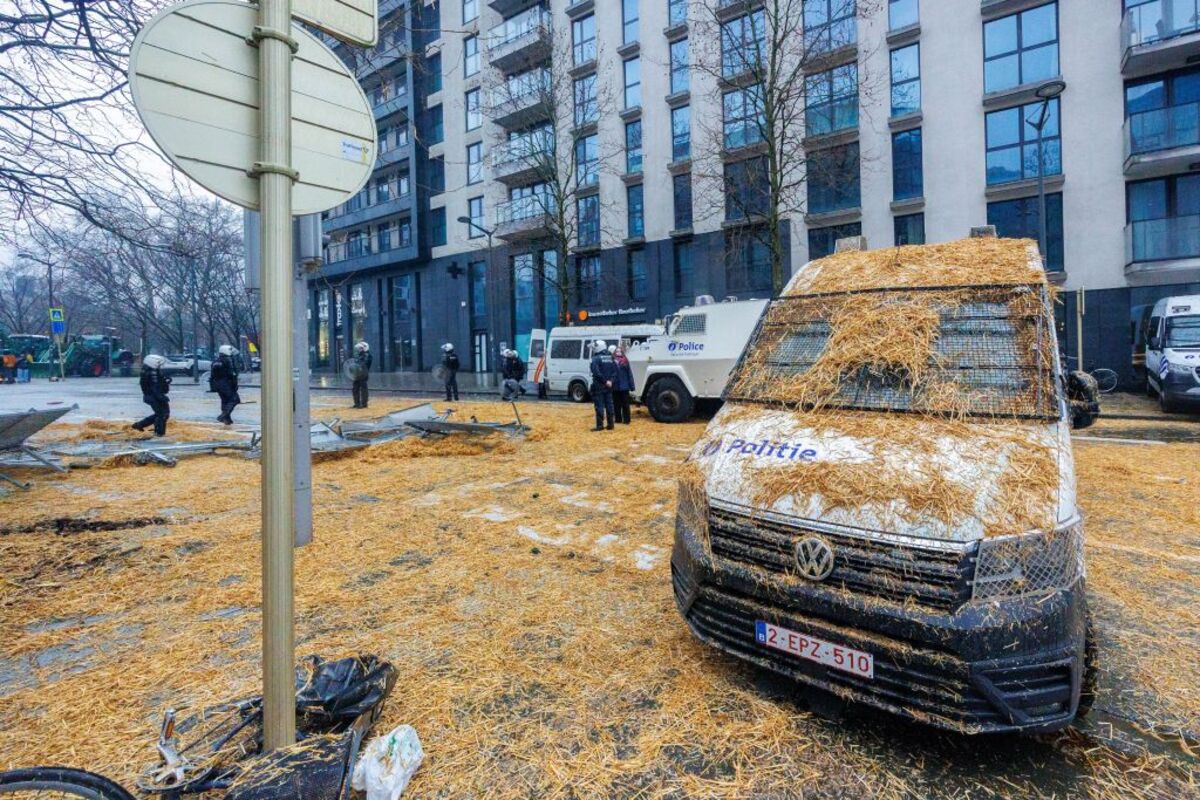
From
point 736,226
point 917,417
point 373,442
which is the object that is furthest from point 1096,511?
point 736,226

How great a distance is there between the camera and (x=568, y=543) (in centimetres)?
550

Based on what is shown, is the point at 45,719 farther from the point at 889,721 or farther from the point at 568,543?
the point at 889,721

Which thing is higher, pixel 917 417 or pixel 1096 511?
pixel 917 417

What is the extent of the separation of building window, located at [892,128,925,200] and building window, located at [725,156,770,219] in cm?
459

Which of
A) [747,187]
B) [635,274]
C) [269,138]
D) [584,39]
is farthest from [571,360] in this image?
[584,39]

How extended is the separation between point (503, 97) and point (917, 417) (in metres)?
35.3

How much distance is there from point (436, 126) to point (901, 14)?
27.7m

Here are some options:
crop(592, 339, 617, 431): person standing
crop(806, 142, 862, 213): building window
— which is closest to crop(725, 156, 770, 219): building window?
crop(806, 142, 862, 213): building window

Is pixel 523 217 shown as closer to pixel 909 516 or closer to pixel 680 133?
pixel 680 133

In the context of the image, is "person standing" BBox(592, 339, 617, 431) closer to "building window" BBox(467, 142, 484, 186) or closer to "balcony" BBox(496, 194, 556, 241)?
"balcony" BBox(496, 194, 556, 241)

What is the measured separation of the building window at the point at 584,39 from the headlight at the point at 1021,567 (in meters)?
32.8

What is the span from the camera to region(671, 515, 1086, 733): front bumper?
7.52 feet

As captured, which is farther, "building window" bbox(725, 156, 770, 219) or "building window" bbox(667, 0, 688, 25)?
"building window" bbox(667, 0, 688, 25)

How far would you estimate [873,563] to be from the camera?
101 inches
